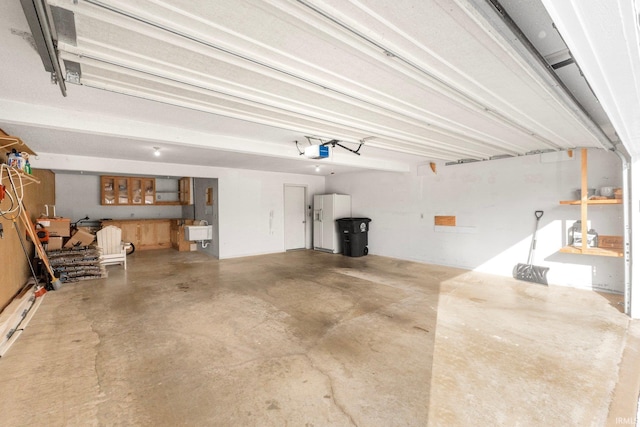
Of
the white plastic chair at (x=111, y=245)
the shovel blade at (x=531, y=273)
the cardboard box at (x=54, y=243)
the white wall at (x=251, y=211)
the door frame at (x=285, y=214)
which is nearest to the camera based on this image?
the shovel blade at (x=531, y=273)

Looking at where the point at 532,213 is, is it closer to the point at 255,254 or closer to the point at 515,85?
the point at 515,85

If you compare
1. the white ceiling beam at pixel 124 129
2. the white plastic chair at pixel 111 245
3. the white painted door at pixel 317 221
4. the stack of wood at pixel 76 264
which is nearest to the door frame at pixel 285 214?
the white painted door at pixel 317 221

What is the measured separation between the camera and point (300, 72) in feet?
6.65

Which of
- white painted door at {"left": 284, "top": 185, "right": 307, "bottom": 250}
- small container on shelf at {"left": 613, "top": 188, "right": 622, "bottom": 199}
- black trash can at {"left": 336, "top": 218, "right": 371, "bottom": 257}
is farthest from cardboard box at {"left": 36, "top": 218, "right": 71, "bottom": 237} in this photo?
small container on shelf at {"left": 613, "top": 188, "right": 622, "bottom": 199}

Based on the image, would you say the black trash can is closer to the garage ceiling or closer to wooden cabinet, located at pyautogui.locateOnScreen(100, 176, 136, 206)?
the garage ceiling

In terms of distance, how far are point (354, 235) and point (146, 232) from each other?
21.4 ft

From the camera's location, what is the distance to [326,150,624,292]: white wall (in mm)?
4457

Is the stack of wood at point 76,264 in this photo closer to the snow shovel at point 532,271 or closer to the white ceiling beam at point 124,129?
the white ceiling beam at point 124,129

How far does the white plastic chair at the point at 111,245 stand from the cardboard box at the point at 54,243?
0.60m

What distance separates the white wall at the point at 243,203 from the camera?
705 centimetres

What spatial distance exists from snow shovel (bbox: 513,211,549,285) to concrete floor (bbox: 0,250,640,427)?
306 mm

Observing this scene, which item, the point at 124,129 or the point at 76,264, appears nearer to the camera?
the point at 124,129

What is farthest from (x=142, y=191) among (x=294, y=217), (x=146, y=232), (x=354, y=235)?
(x=354, y=235)

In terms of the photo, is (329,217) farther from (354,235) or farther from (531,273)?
(531,273)
